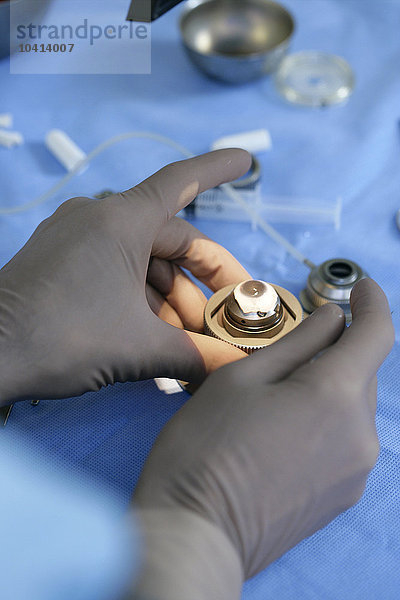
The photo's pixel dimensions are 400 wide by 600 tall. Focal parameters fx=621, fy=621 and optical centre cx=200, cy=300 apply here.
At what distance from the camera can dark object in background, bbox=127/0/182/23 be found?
1308mm

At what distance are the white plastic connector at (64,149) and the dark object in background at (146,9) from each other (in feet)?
0.97

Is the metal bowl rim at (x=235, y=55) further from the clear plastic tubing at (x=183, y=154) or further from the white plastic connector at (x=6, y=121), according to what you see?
the white plastic connector at (x=6, y=121)

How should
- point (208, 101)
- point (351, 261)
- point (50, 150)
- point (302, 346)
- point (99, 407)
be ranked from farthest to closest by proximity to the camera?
point (208, 101) < point (50, 150) < point (351, 261) < point (99, 407) < point (302, 346)

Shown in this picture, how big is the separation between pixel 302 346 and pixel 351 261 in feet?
1.20

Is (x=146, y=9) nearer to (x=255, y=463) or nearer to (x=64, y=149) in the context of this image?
(x=64, y=149)

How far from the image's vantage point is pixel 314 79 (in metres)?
1.58

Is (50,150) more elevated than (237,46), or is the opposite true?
(237,46)

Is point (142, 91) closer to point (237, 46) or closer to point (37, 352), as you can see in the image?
point (237, 46)

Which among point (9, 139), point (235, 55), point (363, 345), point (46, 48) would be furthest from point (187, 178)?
point (46, 48)

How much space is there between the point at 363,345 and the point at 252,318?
0.17 m

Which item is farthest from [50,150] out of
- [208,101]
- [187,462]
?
[187,462]

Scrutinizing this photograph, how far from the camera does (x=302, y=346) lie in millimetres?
825

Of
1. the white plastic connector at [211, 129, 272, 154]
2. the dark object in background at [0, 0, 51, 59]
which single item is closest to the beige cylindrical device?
the white plastic connector at [211, 129, 272, 154]

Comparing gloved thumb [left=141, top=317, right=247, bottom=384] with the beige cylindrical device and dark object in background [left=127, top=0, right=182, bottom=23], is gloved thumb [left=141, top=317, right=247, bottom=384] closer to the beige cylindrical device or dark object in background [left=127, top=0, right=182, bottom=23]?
the beige cylindrical device
